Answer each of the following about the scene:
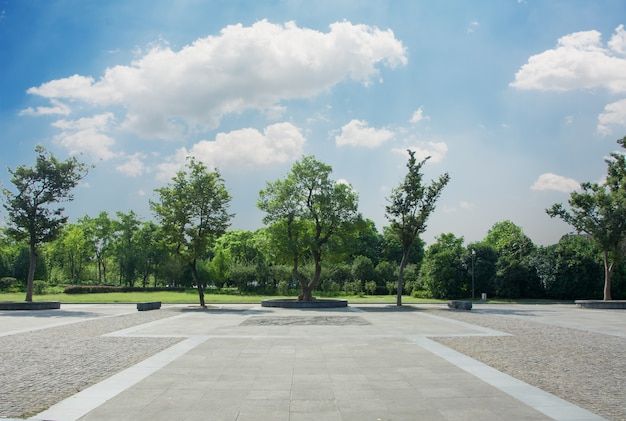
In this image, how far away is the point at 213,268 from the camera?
65312 millimetres

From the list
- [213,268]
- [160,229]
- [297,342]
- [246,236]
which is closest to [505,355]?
[297,342]

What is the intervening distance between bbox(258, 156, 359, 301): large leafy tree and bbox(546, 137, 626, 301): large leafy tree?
1361 cm

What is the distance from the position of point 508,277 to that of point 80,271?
5760 centimetres

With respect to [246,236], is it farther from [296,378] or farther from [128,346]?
[296,378]

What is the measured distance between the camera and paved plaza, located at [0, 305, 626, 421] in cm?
712

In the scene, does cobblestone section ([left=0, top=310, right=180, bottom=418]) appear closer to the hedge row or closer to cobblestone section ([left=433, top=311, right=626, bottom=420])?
cobblestone section ([left=433, top=311, right=626, bottom=420])

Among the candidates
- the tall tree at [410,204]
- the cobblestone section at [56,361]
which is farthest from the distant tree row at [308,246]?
the cobblestone section at [56,361]

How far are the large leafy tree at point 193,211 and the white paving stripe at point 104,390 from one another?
19440 mm

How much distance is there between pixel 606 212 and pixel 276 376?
3008 cm

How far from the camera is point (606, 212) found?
3222 centimetres

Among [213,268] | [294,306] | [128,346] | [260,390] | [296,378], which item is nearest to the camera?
[260,390]

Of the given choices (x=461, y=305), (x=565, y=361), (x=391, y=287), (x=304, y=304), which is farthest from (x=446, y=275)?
(x=565, y=361)

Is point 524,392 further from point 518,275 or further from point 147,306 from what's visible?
point 518,275

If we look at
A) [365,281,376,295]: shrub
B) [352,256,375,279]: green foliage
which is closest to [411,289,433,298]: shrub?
[365,281,376,295]: shrub
